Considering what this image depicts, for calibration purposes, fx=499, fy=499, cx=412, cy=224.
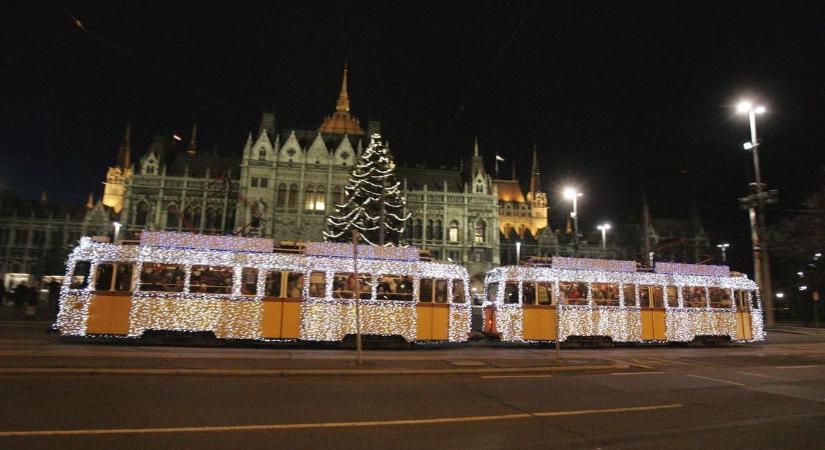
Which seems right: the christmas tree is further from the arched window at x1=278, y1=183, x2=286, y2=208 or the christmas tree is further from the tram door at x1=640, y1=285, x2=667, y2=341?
the arched window at x1=278, y1=183, x2=286, y2=208

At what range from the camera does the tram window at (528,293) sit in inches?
661

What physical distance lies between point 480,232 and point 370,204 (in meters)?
33.6

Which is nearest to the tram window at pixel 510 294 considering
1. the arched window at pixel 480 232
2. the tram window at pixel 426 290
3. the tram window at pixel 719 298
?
the tram window at pixel 426 290

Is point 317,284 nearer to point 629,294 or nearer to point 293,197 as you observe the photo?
point 629,294

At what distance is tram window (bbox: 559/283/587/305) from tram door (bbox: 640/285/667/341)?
7.69 ft

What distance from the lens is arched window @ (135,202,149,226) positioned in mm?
66000

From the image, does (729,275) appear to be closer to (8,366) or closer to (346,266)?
(346,266)

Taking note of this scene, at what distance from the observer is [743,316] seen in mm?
19641

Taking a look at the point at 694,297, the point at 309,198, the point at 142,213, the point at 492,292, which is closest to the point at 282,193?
the point at 309,198

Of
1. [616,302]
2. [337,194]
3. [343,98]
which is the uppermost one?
[343,98]

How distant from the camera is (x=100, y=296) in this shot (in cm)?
1353

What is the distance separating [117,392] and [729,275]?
69.2 ft

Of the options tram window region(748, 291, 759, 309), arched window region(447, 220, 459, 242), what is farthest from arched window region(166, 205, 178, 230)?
tram window region(748, 291, 759, 309)

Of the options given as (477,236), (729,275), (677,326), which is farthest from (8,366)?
(477,236)
